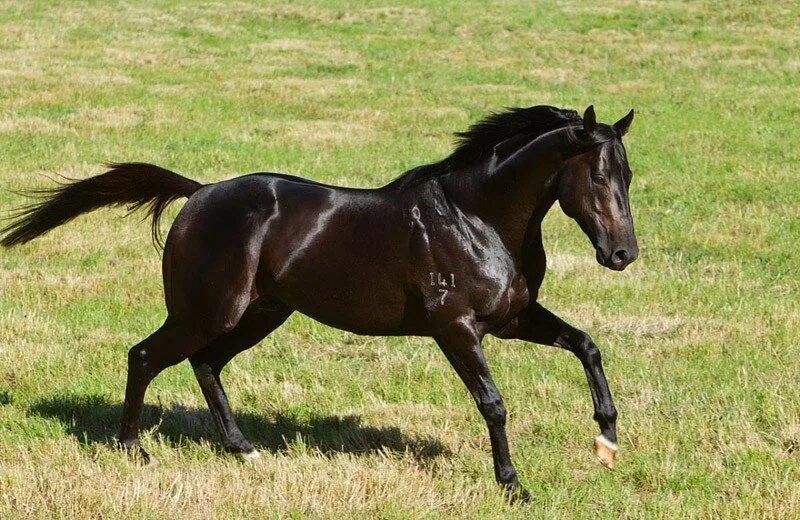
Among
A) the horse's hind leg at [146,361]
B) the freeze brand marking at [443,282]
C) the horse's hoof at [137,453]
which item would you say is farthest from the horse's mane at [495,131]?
the horse's hoof at [137,453]

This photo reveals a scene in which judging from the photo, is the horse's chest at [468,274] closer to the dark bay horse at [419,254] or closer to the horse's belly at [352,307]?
Result: the dark bay horse at [419,254]

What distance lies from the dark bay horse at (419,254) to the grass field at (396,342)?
454 millimetres

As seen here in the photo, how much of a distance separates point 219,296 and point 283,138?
479 inches

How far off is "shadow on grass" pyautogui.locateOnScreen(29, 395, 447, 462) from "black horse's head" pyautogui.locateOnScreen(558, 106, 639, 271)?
5.29ft

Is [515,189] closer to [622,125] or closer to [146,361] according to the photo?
[622,125]

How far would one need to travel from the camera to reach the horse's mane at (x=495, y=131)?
213 inches

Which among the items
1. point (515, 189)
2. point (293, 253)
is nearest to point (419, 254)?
point (515, 189)

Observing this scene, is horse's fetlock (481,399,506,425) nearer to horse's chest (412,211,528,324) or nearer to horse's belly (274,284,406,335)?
horse's chest (412,211,528,324)

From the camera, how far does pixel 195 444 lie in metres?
6.14

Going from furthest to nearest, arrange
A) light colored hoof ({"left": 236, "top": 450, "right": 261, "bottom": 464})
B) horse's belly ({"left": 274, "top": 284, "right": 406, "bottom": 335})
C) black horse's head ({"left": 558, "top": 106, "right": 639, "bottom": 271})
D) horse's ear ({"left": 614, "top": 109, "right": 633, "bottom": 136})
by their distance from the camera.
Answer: light colored hoof ({"left": 236, "top": 450, "right": 261, "bottom": 464}) < horse's belly ({"left": 274, "top": 284, "right": 406, "bottom": 335}) < horse's ear ({"left": 614, "top": 109, "right": 633, "bottom": 136}) < black horse's head ({"left": 558, "top": 106, "right": 639, "bottom": 271})

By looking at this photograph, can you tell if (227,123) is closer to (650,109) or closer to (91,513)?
(650,109)

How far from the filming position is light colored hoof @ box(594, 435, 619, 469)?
5625 mm

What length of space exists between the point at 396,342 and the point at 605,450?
2.82 metres

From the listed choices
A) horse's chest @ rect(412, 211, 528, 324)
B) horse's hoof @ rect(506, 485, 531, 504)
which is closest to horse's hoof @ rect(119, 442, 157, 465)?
horse's chest @ rect(412, 211, 528, 324)
